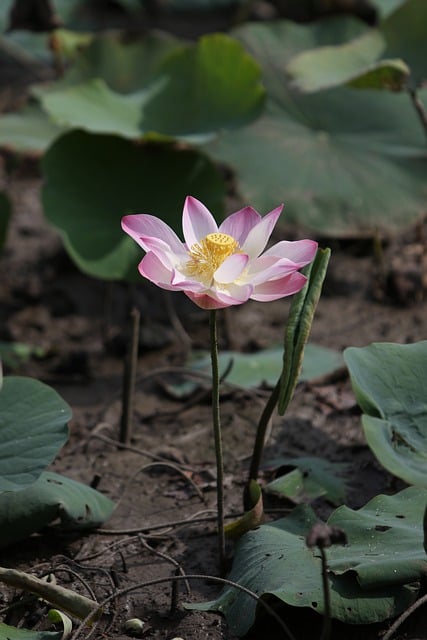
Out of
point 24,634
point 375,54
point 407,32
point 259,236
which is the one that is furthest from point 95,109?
point 24,634

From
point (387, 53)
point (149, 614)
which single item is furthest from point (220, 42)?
point (149, 614)

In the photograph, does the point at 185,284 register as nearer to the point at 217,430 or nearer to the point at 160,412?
the point at 217,430

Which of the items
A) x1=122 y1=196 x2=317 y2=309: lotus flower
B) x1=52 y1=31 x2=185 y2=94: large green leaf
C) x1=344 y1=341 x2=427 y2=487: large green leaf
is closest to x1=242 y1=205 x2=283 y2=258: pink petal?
x1=122 y1=196 x2=317 y2=309: lotus flower

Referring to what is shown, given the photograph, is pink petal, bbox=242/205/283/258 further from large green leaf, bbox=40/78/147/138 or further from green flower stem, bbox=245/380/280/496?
large green leaf, bbox=40/78/147/138

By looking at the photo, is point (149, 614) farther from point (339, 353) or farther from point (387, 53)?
point (387, 53)

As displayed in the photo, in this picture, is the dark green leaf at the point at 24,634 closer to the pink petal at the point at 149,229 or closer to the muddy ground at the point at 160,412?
the muddy ground at the point at 160,412
